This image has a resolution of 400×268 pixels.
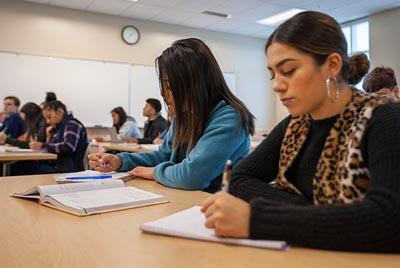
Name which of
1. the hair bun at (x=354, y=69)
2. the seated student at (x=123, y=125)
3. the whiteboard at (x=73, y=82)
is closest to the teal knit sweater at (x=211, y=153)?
the hair bun at (x=354, y=69)

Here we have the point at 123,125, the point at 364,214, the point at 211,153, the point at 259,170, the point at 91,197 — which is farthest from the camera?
the point at 123,125

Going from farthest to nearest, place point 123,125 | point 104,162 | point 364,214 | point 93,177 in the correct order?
point 123,125 → point 104,162 → point 93,177 → point 364,214

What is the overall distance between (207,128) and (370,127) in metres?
0.79

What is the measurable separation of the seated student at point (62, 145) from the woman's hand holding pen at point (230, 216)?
3022 millimetres

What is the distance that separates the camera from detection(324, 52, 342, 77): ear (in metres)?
0.89

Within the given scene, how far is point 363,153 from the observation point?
821 millimetres

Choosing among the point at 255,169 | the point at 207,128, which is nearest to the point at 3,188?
the point at 207,128

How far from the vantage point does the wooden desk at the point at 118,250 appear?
2.24 feet

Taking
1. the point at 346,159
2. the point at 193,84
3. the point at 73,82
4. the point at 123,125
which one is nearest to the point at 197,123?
the point at 193,84

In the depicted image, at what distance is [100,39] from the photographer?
6.53 meters

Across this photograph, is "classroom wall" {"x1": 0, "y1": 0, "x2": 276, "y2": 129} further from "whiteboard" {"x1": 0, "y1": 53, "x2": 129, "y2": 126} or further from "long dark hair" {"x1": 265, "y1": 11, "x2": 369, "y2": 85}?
"long dark hair" {"x1": 265, "y1": 11, "x2": 369, "y2": 85}

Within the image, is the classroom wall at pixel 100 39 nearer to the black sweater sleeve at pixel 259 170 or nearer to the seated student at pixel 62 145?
the seated student at pixel 62 145

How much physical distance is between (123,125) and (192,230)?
5.33 m

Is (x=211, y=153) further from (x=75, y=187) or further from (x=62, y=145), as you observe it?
(x=62, y=145)
